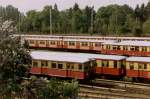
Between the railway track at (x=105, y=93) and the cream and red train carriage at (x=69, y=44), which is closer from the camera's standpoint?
the railway track at (x=105, y=93)

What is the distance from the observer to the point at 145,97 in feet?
86.4

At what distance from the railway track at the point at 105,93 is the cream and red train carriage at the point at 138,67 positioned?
3.23m

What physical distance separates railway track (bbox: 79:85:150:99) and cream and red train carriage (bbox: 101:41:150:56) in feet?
46.7

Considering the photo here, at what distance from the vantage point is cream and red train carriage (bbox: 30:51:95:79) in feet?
98.7

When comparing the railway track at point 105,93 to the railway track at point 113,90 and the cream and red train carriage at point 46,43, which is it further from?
the cream and red train carriage at point 46,43

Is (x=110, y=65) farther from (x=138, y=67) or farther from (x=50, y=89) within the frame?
(x=50, y=89)

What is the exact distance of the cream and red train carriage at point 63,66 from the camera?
3008 cm

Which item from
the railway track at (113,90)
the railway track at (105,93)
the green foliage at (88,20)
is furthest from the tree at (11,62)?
the green foliage at (88,20)

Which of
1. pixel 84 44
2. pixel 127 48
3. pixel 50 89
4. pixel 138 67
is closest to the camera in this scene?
pixel 50 89

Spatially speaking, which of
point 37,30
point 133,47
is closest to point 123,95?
point 133,47

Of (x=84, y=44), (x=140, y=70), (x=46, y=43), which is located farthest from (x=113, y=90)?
(x=46, y=43)

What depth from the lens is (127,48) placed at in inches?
1709

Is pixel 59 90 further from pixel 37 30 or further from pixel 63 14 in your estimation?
pixel 63 14

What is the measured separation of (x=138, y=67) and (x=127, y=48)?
12470mm
